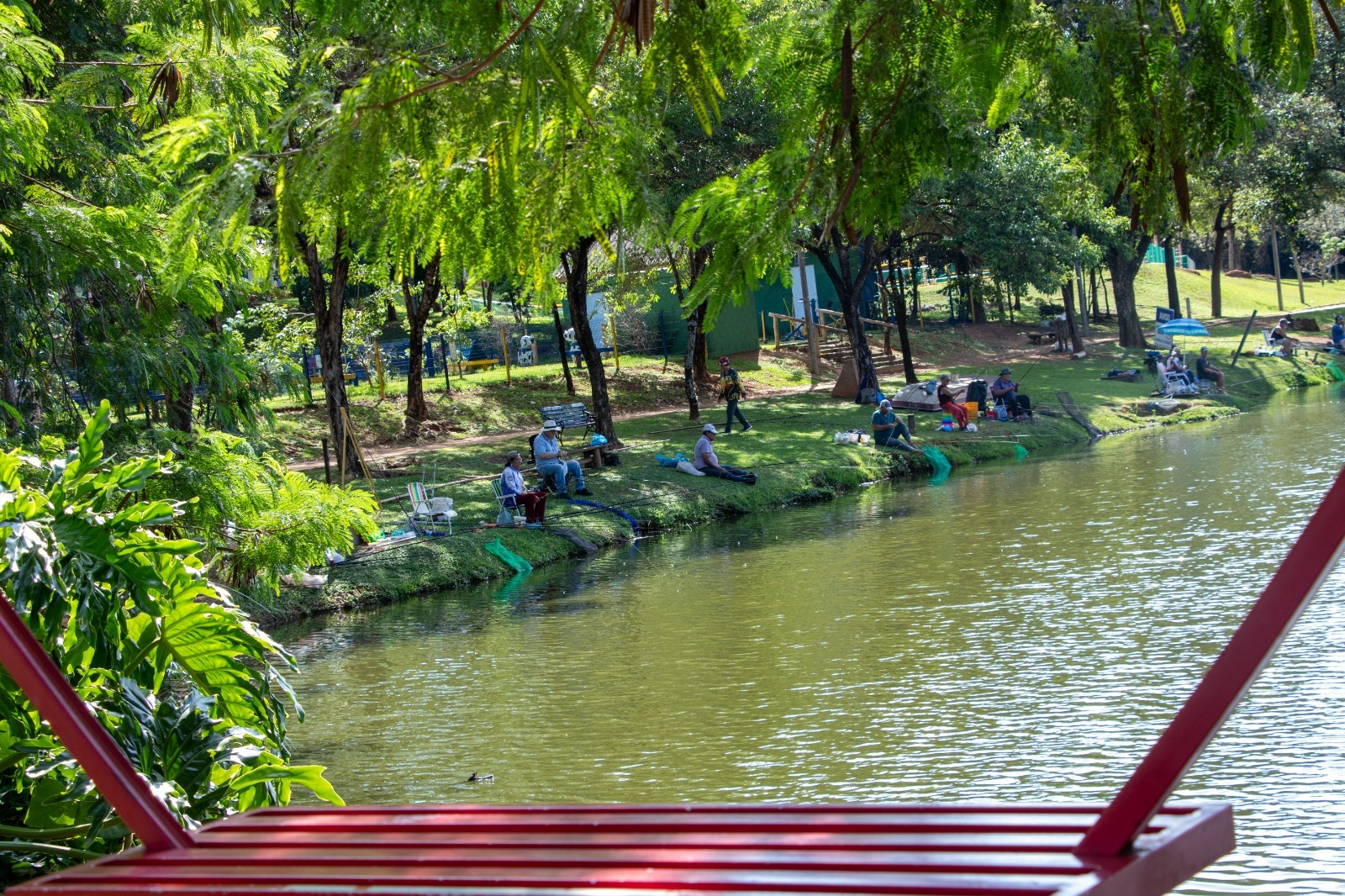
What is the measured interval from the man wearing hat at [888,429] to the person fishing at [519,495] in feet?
28.7

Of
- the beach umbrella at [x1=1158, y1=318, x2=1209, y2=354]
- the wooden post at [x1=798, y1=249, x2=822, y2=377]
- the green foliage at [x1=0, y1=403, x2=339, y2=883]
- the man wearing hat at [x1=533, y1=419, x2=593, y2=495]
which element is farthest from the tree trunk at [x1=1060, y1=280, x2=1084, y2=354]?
the green foliage at [x1=0, y1=403, x2=339, y2=883]

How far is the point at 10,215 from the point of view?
9.43m

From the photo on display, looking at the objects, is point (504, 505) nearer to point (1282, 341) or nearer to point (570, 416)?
point (570, 416)

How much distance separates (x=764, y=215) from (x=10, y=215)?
614 centimetres

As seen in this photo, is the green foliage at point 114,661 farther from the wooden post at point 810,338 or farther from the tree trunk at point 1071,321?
the tree trunk at point 1071,321

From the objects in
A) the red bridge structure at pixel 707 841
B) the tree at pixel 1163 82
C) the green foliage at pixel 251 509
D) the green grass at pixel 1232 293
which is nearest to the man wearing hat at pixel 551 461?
the green foliage at pixel 251 509

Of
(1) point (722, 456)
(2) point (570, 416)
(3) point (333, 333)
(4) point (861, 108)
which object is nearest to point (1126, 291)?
(1) point (722, 456)

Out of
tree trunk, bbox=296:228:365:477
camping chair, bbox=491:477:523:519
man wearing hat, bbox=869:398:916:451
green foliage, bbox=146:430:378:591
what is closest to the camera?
green foliage, bbox=146:430:378:591

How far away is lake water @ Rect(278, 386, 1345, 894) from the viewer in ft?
26.0

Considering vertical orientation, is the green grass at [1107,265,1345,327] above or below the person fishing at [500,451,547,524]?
above

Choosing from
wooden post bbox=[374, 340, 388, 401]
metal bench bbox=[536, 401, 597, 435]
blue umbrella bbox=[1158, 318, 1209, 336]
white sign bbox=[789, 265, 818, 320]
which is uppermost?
white sign bbox=[789, 265, 818, 320]

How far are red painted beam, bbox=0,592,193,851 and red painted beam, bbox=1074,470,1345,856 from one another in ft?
7.90

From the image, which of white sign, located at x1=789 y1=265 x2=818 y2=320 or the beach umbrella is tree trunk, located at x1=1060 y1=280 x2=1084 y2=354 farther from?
white sign, located at x1=789 y1=265 x2=818 y2=320

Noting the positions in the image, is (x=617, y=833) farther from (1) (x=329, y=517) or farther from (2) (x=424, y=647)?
(2) (x=424, y=647)
